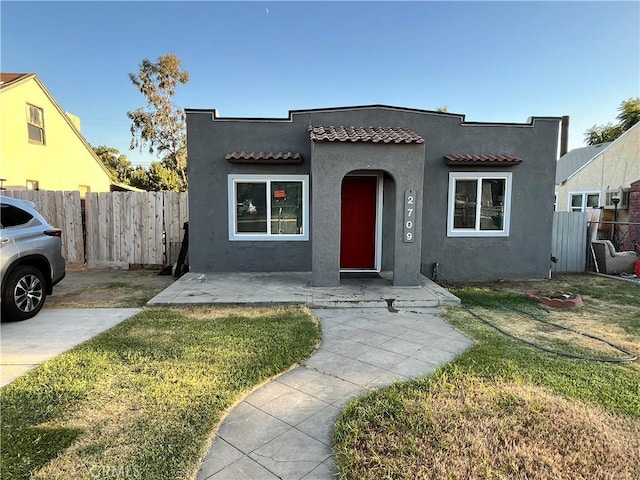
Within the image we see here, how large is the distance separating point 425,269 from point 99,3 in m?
11.2

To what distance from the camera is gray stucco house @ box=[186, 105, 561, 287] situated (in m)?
8.64

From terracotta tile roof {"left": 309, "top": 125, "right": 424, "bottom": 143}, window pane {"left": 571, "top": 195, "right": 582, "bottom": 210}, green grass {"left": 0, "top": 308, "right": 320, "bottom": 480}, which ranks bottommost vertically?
A: green grass {"left": 0, "top": 308, "right": 320, "bottom": 480}

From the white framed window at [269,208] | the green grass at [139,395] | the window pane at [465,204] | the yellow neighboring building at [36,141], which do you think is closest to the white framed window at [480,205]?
the window pane at [465,204]

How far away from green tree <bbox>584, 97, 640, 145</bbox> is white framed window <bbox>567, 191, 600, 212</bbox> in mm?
11851

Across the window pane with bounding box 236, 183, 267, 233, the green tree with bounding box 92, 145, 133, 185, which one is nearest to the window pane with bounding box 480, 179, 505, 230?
the window pane with bounding box 236, 183, 267, 233

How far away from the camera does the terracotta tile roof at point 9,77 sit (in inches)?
553

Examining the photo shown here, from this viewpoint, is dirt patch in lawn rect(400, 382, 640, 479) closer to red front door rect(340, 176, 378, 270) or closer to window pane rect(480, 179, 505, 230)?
red front door rect(340, 176, 378, 270)

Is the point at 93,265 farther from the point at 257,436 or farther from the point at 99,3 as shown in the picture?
the point at 257,436

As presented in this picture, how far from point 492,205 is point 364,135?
393cm

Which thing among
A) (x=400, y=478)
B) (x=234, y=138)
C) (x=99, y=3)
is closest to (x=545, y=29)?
(x=234, y=138)

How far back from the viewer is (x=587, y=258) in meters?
10.6

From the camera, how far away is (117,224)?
10.3 m

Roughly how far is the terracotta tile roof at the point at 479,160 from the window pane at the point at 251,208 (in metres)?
4.41

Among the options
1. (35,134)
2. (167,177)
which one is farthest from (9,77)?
(167,177)
